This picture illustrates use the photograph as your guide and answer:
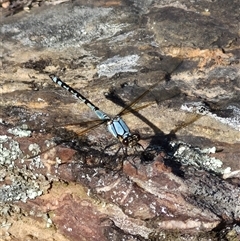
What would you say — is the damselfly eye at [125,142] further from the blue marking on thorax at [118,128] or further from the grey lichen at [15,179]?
the grey lichen at [15,179]

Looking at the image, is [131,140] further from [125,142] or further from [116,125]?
[116,125]

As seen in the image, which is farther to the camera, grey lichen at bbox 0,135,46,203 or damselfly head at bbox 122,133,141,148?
grey lichen at bbox 0,135,46,203

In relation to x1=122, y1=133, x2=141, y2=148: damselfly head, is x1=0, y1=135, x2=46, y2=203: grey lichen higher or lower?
lower

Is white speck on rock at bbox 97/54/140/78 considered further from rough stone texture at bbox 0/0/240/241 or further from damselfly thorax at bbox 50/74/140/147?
damselfly thorax at bbox 50/74/140/147

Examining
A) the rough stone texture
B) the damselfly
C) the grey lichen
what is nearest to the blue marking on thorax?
the damselfly

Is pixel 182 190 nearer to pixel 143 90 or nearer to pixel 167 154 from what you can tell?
pixel 167 154

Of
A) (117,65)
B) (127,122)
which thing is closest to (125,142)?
(127,122)
